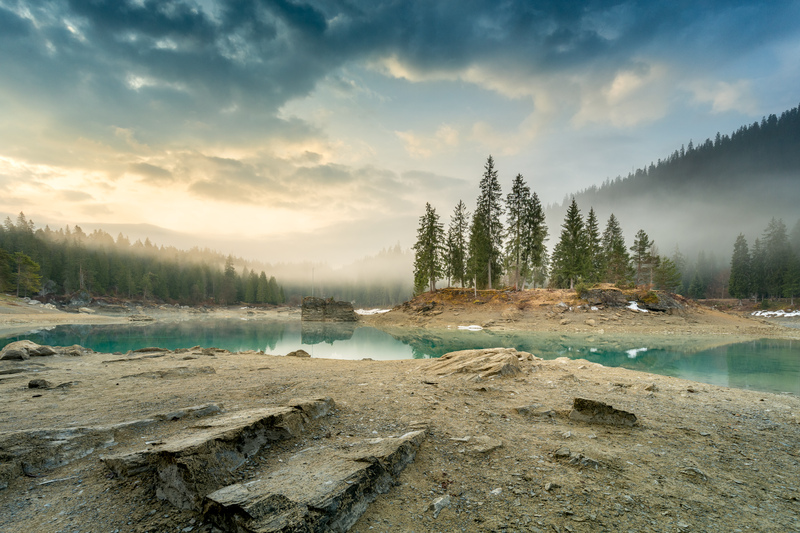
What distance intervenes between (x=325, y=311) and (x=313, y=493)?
6427 centimetres

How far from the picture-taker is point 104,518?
3.34m

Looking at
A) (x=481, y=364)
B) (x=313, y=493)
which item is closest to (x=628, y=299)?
(x=481, y=364)

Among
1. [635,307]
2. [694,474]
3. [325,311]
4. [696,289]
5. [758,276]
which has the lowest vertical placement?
[325,311]

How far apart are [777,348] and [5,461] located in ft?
135

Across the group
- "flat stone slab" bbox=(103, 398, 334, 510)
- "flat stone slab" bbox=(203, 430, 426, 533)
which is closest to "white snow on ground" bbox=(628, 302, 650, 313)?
"flat stone slab" bbox=(203, 430, 426, 533)

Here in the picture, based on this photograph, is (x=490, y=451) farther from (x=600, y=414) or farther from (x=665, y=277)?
(x=665, y=277)

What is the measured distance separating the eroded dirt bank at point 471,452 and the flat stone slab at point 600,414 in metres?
0.17

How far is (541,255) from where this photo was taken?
60.5m

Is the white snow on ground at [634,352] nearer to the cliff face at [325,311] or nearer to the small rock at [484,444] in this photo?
the small rock at [484,444]

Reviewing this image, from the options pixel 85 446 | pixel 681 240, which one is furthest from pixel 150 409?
pixel 681 240

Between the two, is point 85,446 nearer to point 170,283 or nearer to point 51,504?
point 51,504

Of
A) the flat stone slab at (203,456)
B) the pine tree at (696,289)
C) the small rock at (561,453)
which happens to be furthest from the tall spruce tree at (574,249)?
the pine tree at (696,289)

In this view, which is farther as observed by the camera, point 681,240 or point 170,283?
point 681,240

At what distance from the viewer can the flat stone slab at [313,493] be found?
2957 millimetres
